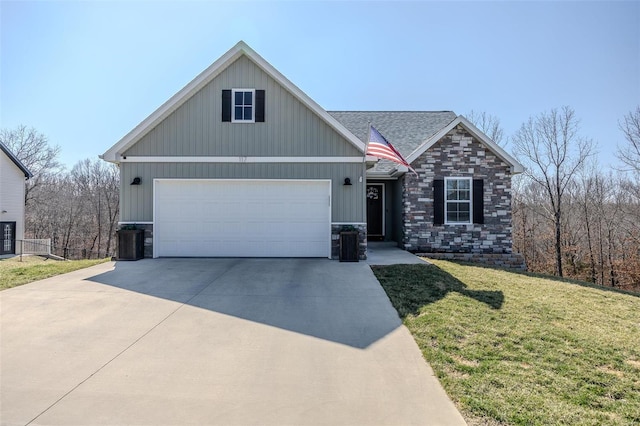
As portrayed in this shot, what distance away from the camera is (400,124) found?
14.3 metres

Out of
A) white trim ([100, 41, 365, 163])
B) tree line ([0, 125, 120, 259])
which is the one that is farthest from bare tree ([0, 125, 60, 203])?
white trim ([100, 41, 365, 163])

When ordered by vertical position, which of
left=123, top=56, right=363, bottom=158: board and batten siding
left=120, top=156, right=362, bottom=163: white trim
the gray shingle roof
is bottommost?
left=120, top=156, right=362, bottom=163: white trim

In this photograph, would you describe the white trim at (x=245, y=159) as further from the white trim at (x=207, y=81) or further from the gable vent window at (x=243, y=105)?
the gable vent window at (x=243, y=105)

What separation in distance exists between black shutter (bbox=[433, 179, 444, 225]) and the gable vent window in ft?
20.7

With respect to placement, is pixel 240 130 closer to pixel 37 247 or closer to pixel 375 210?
pixel 375 210

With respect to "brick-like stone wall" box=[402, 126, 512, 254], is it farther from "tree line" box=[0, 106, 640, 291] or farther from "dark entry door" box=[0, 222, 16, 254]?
"dark entry door" box=[0, 222, 16, 254]

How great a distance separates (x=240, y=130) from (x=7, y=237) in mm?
19517

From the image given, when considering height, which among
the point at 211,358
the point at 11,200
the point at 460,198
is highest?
the point at 11,200

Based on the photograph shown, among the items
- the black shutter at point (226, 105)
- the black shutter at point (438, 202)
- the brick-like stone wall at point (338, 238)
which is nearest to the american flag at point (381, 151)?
the brick-like stone wall at point (338, 238)

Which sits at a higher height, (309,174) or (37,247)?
(309,174)

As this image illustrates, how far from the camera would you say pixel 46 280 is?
7246 mm

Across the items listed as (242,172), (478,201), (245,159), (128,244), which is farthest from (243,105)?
(478,201)

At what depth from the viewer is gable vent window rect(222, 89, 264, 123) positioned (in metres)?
9.66

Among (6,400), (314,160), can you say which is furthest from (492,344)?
(314,160)
